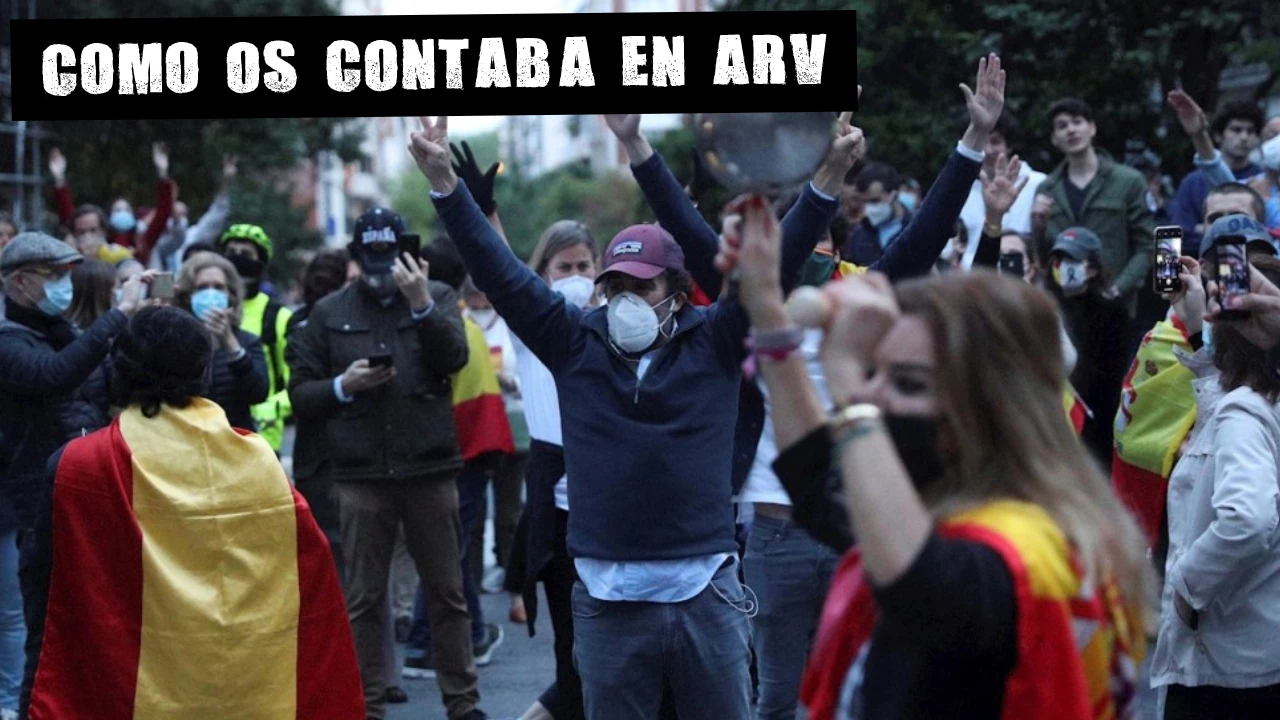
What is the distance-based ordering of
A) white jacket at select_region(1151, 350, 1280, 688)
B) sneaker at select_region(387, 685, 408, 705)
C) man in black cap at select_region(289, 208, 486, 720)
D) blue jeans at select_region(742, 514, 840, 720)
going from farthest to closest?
sneaker at select_region(387, 685, 408, 705), man in black cap at select_region(289, 208, 486, 720), blue jeans at select_region(742, 514, 840, 720), white jacket at select_region(1151, 350, 1280, 688)

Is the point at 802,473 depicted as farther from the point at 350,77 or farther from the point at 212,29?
the point at 212,29

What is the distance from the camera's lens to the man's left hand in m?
7.82

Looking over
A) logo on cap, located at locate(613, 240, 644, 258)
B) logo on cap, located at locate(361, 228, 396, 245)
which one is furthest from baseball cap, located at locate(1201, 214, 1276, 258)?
logo on cap, located at locate(361, 228, 396, 245)

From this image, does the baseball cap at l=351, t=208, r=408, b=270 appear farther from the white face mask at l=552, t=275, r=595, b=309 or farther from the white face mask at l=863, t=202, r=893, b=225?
the white face mask at l=863, t=202, r=893, b=225

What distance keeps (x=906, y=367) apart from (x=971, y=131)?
273cm

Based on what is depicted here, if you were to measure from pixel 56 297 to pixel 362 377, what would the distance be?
138 centimetres

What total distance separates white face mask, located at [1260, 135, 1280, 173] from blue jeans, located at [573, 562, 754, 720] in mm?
5445

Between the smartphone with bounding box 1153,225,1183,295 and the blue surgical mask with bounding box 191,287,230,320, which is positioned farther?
the blue surgical mask with bounding box 191,287,230,320

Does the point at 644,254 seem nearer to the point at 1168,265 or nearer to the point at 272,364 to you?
the point at 1168,265

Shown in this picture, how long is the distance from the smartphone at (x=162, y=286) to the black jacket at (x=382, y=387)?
67cm

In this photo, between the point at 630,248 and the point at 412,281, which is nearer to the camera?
the point at 630,248

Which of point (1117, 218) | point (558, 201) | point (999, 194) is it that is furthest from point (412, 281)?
point (558, 201)

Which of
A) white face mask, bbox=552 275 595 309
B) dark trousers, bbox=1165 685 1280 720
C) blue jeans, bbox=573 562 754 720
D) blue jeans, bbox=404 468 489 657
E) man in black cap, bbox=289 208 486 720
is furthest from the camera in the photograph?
blue jeans, bbox=404 468 489 657

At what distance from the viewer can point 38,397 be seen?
7797 mm
